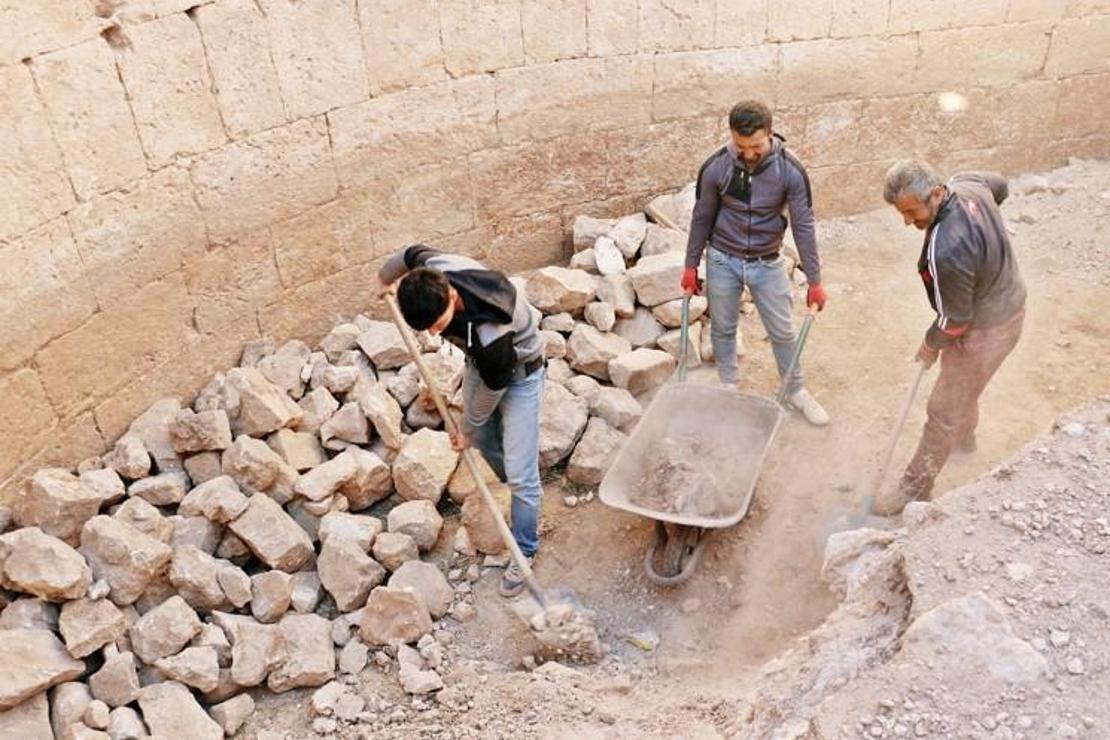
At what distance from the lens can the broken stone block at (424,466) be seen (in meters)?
5.36

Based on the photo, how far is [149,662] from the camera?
14.5 feet

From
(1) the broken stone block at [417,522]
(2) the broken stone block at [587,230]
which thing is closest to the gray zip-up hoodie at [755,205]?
(2) the broken stone block at [587,230]

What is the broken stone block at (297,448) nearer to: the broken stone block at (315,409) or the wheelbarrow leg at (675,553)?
the broken stone block at (315,409)

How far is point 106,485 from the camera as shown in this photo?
4969 mm

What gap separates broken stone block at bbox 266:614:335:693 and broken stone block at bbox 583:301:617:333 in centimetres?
265

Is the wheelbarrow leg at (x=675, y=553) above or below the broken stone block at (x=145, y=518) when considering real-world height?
below

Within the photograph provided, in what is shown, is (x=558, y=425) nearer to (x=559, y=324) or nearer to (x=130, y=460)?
(x=559, y=324)

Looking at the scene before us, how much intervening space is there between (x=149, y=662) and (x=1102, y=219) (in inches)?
291

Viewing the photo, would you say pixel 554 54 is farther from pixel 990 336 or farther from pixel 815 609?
pixel 815 609

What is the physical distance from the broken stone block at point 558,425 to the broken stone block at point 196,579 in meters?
1.90

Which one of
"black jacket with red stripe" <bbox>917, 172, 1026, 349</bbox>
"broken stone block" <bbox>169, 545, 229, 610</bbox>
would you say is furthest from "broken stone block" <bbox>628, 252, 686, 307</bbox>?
"broken stone block" <bbox>169, 545, 229, 610</bbox>

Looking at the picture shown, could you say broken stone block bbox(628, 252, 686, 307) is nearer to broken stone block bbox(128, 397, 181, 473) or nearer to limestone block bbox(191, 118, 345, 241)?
limestone block bbox(191, 118, 345, 241)

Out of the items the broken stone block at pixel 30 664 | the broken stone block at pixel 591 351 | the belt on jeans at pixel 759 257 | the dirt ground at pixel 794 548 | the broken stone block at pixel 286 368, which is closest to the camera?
the dirt ground at pixel 794 548

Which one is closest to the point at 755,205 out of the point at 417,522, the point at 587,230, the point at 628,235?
the point at 628,235
